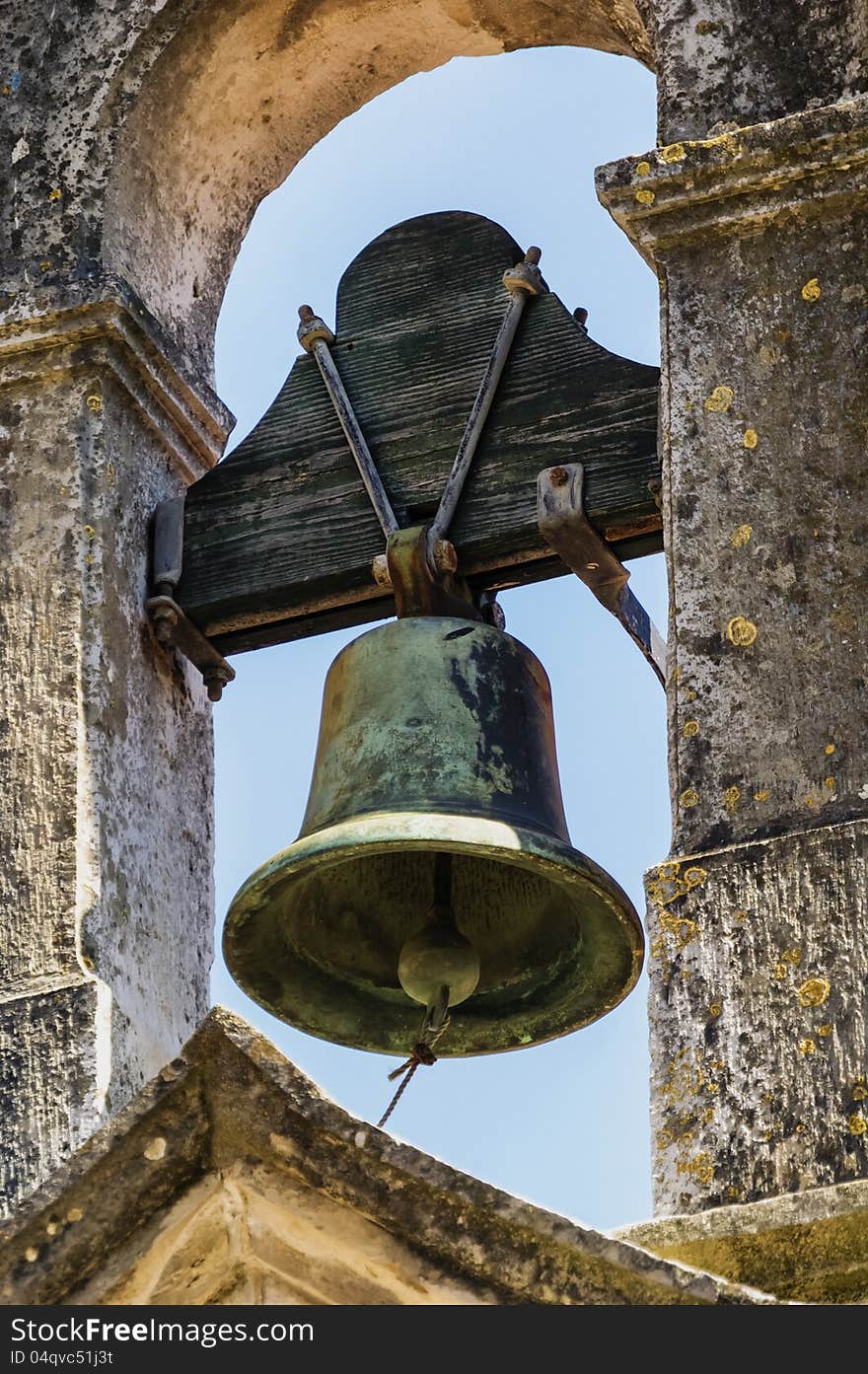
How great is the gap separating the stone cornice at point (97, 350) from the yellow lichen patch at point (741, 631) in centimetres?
143

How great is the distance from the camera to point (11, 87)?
7082 millimetres

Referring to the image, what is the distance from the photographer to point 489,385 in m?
6.69

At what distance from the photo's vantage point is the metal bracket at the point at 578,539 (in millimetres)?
6422

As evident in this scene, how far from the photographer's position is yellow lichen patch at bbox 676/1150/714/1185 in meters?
5.35

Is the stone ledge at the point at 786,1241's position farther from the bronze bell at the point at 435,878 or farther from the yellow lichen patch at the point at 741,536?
the yellow lichen patch at the point at 741,536

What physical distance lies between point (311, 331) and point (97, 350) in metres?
0.46

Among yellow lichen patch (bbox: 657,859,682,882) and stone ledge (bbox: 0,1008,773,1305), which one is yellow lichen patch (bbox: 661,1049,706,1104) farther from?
stone ledge (bbox: 0,1008,773,1305)

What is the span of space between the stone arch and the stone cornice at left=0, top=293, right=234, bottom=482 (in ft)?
0.43

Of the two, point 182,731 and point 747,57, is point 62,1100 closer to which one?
point 182,731

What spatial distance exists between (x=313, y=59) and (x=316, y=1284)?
315cm

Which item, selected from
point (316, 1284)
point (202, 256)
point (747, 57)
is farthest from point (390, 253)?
point (316, 1284)

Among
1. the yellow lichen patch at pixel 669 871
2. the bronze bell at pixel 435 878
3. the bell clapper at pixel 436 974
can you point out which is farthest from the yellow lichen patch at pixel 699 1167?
the bell clapper at pixel 436 974

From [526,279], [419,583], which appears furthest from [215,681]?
[526,279]

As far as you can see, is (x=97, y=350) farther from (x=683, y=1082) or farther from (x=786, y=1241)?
(x=786, y=1241)
